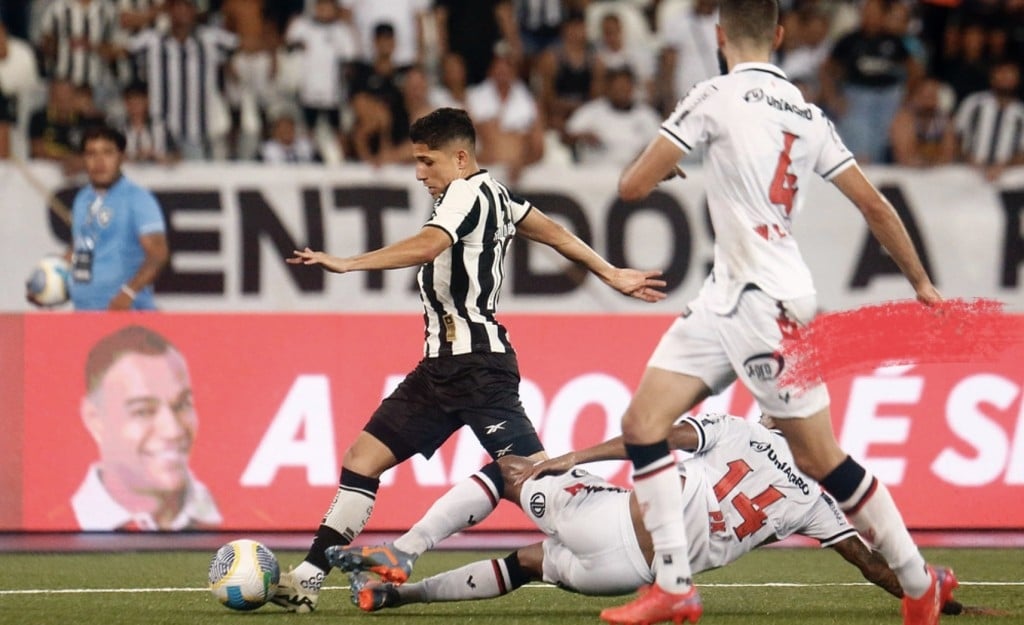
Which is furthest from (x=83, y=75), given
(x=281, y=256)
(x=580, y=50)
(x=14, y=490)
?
(x=14, y=490)

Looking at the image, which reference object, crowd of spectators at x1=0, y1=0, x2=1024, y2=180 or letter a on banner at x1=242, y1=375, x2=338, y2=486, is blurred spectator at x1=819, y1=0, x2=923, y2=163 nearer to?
crowd of spectators at x1=0, y1=0, x2=1024, y2=180

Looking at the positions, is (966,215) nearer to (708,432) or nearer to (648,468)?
(708,432)

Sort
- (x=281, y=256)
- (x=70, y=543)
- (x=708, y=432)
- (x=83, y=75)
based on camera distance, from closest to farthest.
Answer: (x=708, y=432) < (x=70, y=543) < (x=281, y=256) < (x=83, y=75)

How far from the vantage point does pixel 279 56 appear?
15055 millimetres

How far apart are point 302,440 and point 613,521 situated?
4.13 m

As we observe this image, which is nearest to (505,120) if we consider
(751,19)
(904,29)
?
(904,29)

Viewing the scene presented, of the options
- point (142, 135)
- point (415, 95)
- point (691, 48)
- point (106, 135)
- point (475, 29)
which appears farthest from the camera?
point (475, 29)

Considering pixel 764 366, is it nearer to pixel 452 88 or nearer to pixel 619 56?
pixel 452 88

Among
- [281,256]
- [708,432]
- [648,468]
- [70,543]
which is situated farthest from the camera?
[281,256]

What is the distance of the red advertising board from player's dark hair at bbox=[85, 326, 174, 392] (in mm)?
47

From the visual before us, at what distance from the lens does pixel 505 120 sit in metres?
14.5

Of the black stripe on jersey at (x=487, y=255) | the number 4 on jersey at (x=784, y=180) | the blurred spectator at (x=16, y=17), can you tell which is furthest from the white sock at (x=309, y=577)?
the blurred spectator at (x=16, y=17)

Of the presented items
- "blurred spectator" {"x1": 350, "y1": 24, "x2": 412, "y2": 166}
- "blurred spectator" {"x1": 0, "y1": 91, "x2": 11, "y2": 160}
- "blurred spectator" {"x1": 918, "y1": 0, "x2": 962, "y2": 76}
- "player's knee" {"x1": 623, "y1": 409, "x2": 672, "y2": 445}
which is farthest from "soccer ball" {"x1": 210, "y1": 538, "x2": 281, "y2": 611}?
"blurred spectator" {"x1": 918, "y1": 0, "x2": 962, "y2": 76}

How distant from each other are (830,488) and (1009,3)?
35.5ft
